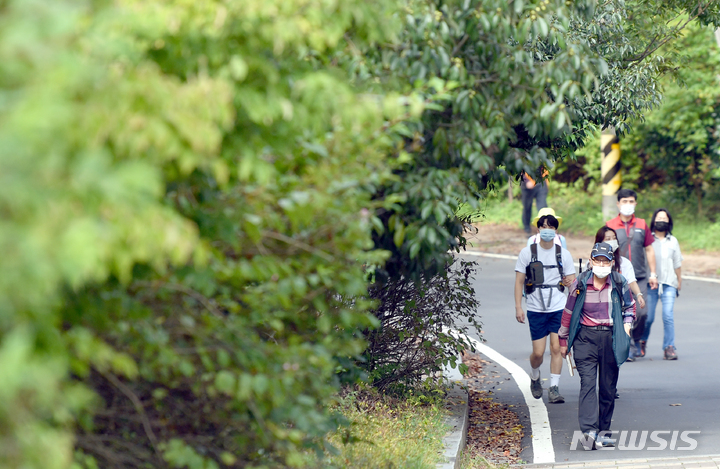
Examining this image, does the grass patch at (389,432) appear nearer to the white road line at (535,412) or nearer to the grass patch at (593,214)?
the white road line at (535,412)

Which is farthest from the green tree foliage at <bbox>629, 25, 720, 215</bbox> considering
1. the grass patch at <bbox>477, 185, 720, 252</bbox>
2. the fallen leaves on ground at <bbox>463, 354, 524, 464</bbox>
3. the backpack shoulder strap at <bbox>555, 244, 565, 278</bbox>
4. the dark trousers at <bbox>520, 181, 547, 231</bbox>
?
the fallen leaves on ground at <bbox>463, 354, 524, 464</bbox>

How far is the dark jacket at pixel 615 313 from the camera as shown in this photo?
6.48m

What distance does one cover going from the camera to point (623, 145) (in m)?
22.5

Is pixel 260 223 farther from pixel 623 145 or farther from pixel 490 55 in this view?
pixel 623 145

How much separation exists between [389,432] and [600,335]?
6.88 ft

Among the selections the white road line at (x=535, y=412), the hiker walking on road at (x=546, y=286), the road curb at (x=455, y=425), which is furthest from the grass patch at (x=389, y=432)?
the hiker walking on road at (x=546, y=286)

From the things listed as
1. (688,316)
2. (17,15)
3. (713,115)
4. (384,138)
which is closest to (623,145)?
(713,115)

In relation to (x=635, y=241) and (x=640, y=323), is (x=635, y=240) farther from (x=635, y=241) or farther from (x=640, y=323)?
(x=640, y=323)

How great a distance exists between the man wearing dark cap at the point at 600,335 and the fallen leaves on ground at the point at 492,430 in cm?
65

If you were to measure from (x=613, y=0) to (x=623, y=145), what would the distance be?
1619 centimetres

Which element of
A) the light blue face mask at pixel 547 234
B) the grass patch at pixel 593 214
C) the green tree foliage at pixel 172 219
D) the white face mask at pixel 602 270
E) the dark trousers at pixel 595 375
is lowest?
the grass patch at pixel 593 214

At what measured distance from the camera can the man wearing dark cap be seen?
651cm

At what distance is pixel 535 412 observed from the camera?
7633mm

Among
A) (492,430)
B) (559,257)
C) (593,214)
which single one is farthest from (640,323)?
(593,214)
